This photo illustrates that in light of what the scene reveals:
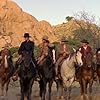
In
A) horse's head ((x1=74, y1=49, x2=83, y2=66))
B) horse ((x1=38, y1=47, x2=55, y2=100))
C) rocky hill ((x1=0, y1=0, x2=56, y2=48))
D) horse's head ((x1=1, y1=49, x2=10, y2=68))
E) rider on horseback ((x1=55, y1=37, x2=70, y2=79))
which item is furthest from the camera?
rocky hill ((x1=0, y1=0, x2=56, y2=48))

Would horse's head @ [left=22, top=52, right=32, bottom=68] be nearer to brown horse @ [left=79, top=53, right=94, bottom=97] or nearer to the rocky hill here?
brown horse @ [left=79, top=53, right=94, bottom=97]

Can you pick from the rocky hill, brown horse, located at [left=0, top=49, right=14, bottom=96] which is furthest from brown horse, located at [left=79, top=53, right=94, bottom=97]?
the rocky hill

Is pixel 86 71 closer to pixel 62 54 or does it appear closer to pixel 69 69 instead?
pixel 69 69

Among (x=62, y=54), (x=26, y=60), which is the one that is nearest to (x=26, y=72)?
(x=26, y=60)

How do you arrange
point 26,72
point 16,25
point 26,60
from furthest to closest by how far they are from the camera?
point 16,25, point 26,72, point 26,60

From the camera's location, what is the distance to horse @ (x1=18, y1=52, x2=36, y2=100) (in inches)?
608

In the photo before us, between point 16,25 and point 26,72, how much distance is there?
213 ft

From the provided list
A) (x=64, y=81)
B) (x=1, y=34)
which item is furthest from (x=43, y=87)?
(x=1, y=34)

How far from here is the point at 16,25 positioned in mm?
80188

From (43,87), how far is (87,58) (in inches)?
86.5

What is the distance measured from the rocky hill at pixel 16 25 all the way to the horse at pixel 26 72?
57.4 metres

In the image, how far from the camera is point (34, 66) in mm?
15711

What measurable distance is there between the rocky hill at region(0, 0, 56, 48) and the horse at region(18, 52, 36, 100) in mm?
57430

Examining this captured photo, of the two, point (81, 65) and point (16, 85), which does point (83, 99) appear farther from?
point (16, 85)
